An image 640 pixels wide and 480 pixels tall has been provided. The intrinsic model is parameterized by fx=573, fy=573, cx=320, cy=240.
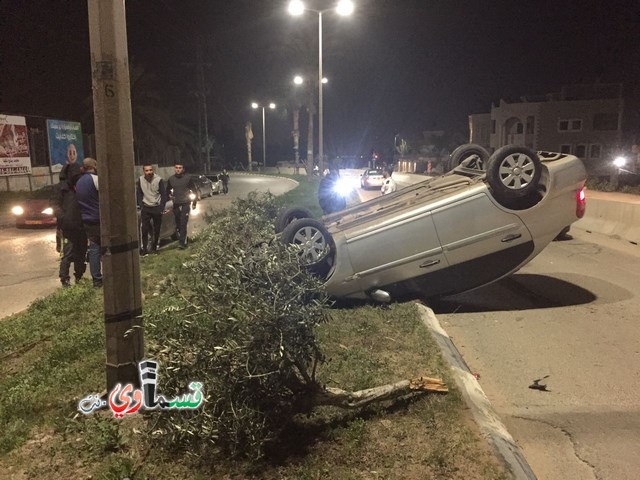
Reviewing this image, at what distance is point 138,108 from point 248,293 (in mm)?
46822

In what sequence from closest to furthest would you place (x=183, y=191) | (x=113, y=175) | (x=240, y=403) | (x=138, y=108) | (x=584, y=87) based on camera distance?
1. (x=240, y=403)
2. (x=113, y=175)
3. (x=183, y=191)
4. (x=138, y=108)
5. (x=584, y=87)

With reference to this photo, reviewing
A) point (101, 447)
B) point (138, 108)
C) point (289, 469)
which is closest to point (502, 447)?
point (289, 469)

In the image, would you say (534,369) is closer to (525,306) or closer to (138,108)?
(525,306)

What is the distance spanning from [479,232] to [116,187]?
4548 millimetres

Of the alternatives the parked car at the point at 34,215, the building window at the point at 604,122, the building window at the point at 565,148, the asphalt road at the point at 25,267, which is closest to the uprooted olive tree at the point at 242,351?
the asphalt road at the point at 25,267

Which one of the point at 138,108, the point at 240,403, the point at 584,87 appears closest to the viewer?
the point at 240,403

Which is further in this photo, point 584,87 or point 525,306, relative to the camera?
point 584,87

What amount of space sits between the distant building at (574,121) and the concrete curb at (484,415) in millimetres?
49935

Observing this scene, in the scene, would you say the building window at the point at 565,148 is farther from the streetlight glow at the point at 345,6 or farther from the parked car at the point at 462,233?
the parked car at the point at 462,233

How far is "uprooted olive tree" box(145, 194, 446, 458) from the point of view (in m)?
3.26

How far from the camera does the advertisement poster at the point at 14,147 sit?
25.6 metres

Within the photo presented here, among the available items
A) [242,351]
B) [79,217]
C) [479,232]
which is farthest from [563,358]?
[79,217]

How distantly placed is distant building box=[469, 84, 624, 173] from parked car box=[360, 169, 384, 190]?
78.0 ft

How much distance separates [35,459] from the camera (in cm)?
350
